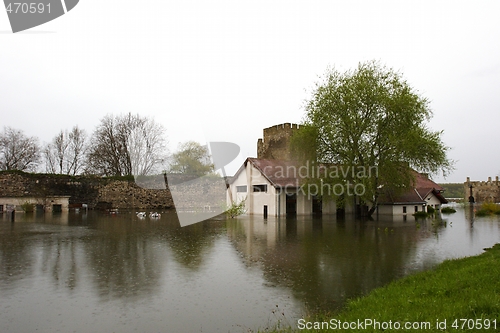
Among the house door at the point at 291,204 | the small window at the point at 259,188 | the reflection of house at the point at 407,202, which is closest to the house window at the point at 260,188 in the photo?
the small window at the point at 259,188

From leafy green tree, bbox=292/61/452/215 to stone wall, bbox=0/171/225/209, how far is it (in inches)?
733

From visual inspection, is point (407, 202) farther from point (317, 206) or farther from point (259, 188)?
point (259, 188)

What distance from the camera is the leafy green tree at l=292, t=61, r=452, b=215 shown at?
2481 centimetres

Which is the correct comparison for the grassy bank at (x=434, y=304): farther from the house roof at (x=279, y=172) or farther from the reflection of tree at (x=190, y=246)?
the house roof at (x=279, y=172)

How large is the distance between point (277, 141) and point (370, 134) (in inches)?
570

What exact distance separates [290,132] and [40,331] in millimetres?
34894

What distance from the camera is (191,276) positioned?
9.28m

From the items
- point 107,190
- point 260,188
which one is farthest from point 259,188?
point 107,190

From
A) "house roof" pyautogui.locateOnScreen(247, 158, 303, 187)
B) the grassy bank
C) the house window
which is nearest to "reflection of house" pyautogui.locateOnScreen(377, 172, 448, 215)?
"house roof" pyautogui.locateOnScreen(247, 158, 303, 187)

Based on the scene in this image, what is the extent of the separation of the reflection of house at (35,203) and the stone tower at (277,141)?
856 inches

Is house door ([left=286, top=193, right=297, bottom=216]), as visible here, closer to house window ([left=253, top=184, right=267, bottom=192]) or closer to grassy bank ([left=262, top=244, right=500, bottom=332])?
house window ([left=253, top=184, right=267, bottom=192])

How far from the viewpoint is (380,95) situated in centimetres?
2488

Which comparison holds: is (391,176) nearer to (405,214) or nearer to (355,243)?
(405,214)

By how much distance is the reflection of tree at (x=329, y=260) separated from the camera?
8.04m
